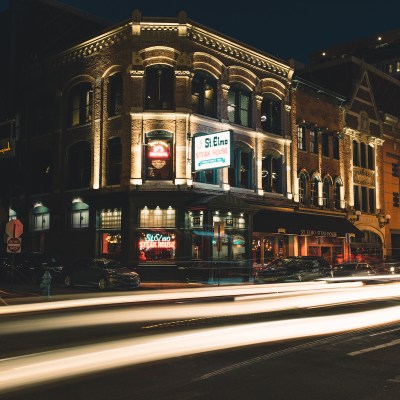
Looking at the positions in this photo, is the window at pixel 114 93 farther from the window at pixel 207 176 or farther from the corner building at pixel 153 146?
the window at pixel 207 176

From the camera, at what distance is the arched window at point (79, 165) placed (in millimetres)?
30922

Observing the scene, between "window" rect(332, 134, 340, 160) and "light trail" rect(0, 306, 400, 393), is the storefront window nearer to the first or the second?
"window" rect(332, 134, 340, 160)

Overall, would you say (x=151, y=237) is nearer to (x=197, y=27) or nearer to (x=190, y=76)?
(x=190, y=76)

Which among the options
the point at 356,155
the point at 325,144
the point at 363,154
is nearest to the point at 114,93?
the point at 325,144

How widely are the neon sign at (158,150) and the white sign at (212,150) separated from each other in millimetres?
1458

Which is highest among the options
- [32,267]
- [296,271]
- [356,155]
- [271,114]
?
[271,114]

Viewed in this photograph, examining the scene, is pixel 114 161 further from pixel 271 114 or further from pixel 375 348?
pixel 375 348

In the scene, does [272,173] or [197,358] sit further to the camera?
[272,173]

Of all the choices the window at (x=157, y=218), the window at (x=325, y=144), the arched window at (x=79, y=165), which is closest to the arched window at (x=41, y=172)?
the arched window at (x=79, y=165)

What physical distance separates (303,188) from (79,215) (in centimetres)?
1435

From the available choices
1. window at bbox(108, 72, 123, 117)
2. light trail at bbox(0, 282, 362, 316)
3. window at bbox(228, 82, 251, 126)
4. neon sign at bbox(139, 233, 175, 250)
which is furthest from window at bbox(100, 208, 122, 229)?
light trail at bbox(0, 282, 362, 316)

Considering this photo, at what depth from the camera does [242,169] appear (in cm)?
3142

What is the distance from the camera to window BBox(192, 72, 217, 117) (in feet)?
95.9

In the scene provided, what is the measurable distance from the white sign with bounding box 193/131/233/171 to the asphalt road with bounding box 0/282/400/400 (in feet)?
50.1
